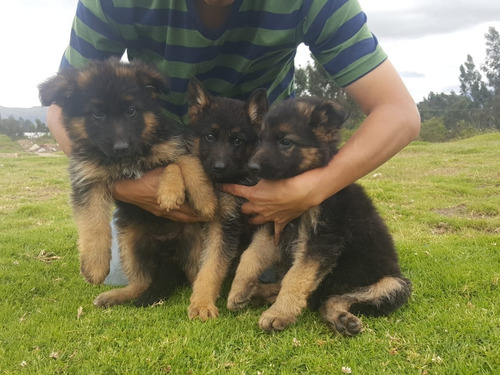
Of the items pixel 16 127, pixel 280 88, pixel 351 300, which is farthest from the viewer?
pixel 16 127

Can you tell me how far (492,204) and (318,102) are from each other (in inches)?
188

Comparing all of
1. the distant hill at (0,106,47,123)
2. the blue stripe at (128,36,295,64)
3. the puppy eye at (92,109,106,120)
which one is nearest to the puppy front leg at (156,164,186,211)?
the puppy eye at (92,109,106,120)

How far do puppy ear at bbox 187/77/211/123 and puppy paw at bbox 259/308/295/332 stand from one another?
182 centimetres

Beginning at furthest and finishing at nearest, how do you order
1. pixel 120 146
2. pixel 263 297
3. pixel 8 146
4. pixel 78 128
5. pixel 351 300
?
pixel 8 146 → pixel 78 128 → pixel 263 297 → pixel 120 146 → pixel 351 300

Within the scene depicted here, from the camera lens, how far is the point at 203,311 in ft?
9.35

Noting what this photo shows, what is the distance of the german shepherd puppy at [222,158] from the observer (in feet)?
10.5

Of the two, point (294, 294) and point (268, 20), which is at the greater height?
point (268, 20)

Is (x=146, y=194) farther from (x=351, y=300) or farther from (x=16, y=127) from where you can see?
(x=16, y=127)

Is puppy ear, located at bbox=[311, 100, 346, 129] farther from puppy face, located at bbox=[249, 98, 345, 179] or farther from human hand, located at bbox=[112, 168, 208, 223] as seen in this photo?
human hand, located at bbox=[112, 168, 208, 223]

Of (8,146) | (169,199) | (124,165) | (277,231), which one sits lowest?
(8,146)

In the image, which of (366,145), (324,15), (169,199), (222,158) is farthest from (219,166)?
(324,15)

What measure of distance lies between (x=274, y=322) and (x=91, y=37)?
8.68 ft

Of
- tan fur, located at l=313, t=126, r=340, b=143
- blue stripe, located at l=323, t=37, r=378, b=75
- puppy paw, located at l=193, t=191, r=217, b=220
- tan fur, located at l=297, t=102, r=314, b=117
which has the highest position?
blue stripe, located at l=323, t=37, r=378, b=75

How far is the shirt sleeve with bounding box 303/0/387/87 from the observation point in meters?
2.96
